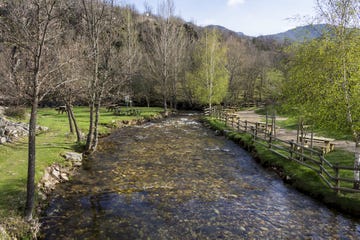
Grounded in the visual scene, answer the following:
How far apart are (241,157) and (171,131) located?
1207 cm

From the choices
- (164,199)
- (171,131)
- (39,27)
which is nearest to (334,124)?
(164,199)

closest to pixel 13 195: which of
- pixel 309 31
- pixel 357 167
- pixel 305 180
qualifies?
pixel 305 180

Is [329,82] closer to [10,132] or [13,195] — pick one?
[13,195]

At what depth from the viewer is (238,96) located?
6938 centimetres

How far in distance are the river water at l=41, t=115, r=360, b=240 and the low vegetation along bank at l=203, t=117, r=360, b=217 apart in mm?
518

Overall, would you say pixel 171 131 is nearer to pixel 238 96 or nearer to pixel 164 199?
pixel 164 199

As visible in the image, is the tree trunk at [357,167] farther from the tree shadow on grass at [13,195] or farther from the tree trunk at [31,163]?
the tree shadow on grass at [13,195]

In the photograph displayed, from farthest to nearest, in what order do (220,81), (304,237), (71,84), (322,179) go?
1. (220,81)
2. (71,84)
3. (322,179)
4. (304,237)

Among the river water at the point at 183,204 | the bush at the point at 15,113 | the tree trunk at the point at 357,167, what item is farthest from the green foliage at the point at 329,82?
the bush at the point at 15,113

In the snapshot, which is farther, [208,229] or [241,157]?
[241,157]

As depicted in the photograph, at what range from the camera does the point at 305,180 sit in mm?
14047

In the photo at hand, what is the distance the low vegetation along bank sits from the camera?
11359mm

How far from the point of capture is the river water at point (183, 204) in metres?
9.60

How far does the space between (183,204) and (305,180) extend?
22.0 ft
